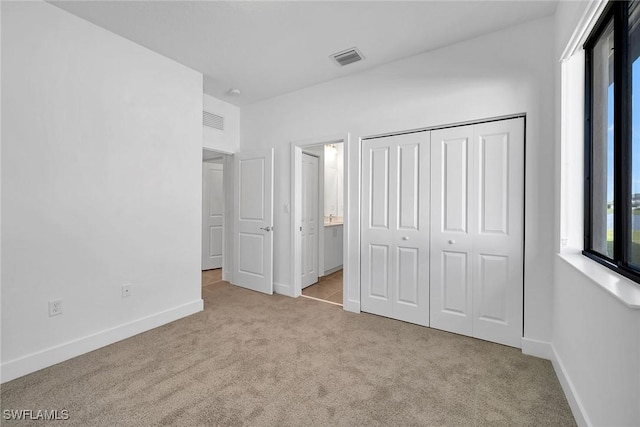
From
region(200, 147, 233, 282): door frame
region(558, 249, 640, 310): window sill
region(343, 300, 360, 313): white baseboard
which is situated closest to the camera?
region(558, 249, 640, 310): window sill

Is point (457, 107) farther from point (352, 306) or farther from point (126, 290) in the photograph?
point (126, 290)

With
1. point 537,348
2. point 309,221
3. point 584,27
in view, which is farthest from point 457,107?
point 309,221

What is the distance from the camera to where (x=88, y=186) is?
7.95 feet

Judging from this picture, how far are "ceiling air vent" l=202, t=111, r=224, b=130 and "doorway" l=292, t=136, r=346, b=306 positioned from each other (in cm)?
114

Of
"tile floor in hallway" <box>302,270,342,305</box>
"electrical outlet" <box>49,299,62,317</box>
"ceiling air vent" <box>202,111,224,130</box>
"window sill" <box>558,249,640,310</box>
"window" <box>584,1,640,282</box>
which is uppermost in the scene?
"ceiling air vent" <box>202,111,224,130</box>

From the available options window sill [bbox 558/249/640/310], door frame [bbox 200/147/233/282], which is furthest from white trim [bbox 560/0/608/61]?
door frame [bbox 200/147/233/282]

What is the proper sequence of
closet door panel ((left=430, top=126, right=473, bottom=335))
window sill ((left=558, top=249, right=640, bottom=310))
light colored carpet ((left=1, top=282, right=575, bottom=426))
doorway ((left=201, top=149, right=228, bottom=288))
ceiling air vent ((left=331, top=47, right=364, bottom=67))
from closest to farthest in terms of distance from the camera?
window sill ((left=558, top=249, right=640, bottom=310)) < light colored carpet ((left=1, top=282, right=575, bottom=426)) < closet door panel ((left=430, top=126, right=473, bottom=335)) < ceiling air vent ((left=331, top=47, right=364, bottom=67)) < doorway ((left=201, top=149, right=228, bottom=288))

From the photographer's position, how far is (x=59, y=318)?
226cm

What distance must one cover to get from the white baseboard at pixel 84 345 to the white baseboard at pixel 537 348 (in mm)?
3158

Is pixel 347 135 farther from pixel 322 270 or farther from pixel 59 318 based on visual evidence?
pixel 59 318

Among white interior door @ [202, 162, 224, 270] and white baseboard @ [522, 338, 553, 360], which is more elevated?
white interior door @ [202, 162, 224, 270]

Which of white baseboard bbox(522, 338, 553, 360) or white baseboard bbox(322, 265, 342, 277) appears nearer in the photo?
white baseboard bbox(522, 338, 553, 360)

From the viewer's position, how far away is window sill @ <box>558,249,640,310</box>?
1.08m

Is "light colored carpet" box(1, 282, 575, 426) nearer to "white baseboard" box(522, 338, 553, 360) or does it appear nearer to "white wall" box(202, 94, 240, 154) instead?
"white baseboard" box(522, 338, 553, 360)
